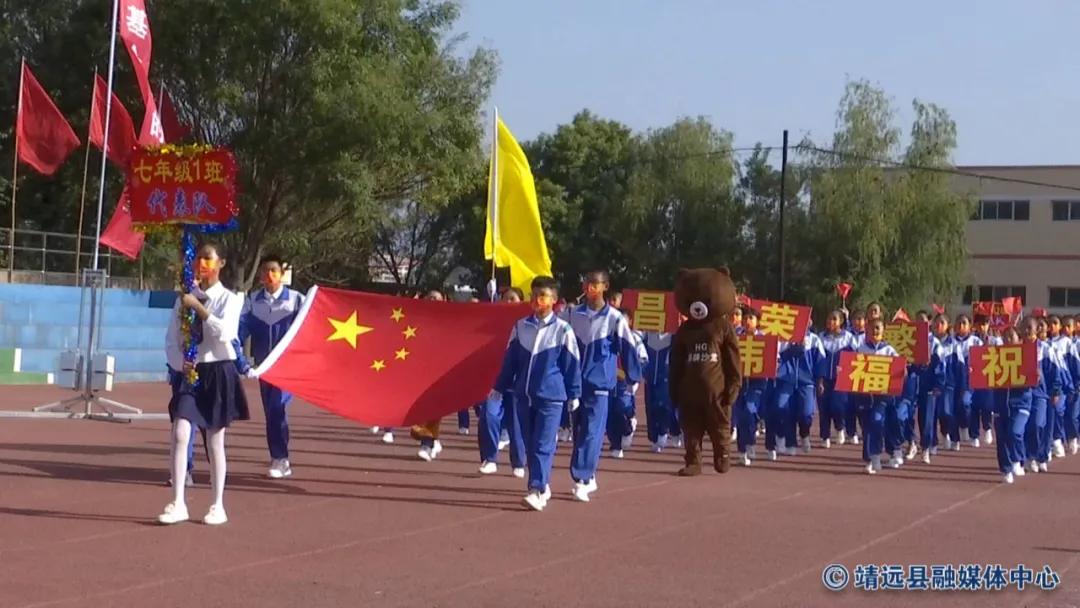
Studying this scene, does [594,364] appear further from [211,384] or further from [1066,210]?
[1066,210]

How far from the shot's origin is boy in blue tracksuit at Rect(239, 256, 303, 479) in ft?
40.4

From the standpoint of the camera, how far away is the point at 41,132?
2558 centimetres

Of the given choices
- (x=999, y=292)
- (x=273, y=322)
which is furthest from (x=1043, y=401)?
(x=999, y=292)

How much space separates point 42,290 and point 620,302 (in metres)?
13.2

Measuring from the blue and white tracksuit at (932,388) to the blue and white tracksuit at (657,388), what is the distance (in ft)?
10.2

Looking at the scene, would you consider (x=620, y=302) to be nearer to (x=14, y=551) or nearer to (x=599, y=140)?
(x=14, y=551)

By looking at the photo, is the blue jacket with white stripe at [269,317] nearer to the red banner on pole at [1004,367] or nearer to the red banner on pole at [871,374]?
the red banner on pole at [871,374]

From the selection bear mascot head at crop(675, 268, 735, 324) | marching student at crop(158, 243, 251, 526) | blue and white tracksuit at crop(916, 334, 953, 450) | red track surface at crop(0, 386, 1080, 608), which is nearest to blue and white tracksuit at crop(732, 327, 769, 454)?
red track surface at crop(0, 386, 1080, 608)

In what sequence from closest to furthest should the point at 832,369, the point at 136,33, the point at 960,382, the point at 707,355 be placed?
the point at 707,355
the point at 832,369
the point at 960,382
the point at 136,33

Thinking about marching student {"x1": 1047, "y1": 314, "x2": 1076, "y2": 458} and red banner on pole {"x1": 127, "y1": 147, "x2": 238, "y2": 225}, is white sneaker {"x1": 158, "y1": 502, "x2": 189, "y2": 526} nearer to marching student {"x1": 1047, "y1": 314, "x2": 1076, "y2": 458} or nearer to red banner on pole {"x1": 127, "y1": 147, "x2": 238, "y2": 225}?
red banner on pole {"x1": 127, "y1": 147, "x2": 238, "y2": 225}

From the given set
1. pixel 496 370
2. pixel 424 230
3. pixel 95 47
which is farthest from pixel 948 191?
pixel 496 370

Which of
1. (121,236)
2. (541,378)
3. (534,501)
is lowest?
(534,501)

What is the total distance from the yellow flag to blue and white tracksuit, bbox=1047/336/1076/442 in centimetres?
618

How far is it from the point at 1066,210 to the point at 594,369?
51067mm
